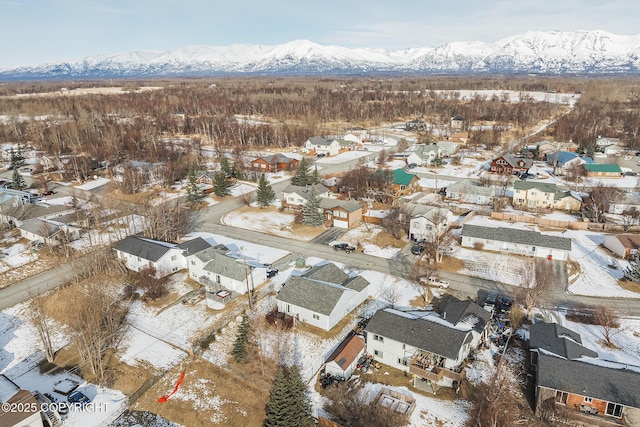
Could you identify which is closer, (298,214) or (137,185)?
(298,214)

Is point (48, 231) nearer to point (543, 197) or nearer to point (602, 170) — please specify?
point (543, 197)

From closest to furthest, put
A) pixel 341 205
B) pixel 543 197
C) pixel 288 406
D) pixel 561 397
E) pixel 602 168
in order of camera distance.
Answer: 1. pixel 288 406
2. pixel 561 397
3. pixel 341 205
4. pixel 543 197
5. pixel 602 168

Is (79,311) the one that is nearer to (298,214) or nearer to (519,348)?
(298,214)

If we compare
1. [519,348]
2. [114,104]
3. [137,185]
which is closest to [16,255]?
[137,185]

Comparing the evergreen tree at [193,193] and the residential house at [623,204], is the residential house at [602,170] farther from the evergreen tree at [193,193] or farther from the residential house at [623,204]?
the evergreen tree at [193,193]

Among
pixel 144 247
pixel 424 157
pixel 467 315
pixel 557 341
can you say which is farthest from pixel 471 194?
pixel 144 247

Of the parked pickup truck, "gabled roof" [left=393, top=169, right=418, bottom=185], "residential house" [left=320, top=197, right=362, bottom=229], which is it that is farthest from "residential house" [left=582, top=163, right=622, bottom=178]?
the parked pickup truck
